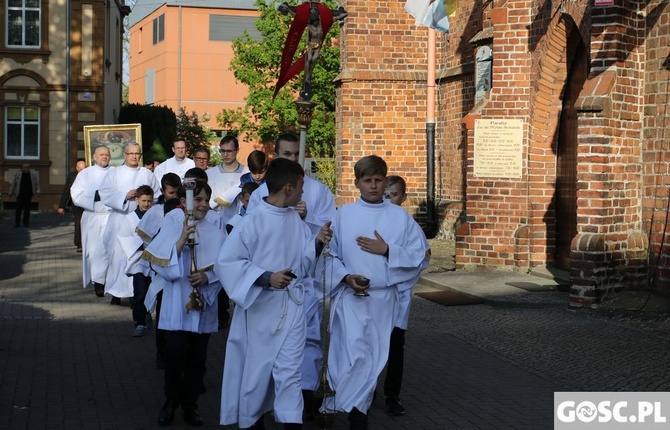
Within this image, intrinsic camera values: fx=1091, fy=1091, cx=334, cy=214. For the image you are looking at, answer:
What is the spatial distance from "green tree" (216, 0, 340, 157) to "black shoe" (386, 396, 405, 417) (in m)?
39.2

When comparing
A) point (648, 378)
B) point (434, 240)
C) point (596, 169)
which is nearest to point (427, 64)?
point (434, 240)

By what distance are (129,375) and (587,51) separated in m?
8.26

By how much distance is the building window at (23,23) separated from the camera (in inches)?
1604

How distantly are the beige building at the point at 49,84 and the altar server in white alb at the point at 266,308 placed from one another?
34.7 metres

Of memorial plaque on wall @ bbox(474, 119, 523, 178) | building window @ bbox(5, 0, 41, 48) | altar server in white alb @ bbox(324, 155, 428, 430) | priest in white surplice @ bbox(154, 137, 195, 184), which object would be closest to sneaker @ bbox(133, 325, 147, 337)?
priest in white surplice @ bbox(154, 137, 195, 184)

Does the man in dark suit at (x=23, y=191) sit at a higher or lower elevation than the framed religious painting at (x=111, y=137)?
lower

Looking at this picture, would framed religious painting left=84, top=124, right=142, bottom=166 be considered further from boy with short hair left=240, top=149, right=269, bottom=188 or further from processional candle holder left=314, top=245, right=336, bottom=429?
processional candle holder left=314, top=245, right=336, bottom=429

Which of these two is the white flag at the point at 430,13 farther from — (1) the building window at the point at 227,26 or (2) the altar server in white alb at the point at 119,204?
(1) the building window at the point at 227,26

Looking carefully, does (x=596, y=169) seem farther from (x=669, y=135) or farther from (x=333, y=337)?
(x=333, y=337)

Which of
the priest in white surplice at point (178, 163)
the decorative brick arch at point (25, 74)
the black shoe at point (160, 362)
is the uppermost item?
the decorative brick arch at point (25, 74)

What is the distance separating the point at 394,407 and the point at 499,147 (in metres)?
9.30

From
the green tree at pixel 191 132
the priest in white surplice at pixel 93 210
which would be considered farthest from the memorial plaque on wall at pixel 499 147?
the green tree at pixel 191 132

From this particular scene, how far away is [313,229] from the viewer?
835cm

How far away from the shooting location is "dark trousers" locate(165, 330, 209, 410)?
761cm
